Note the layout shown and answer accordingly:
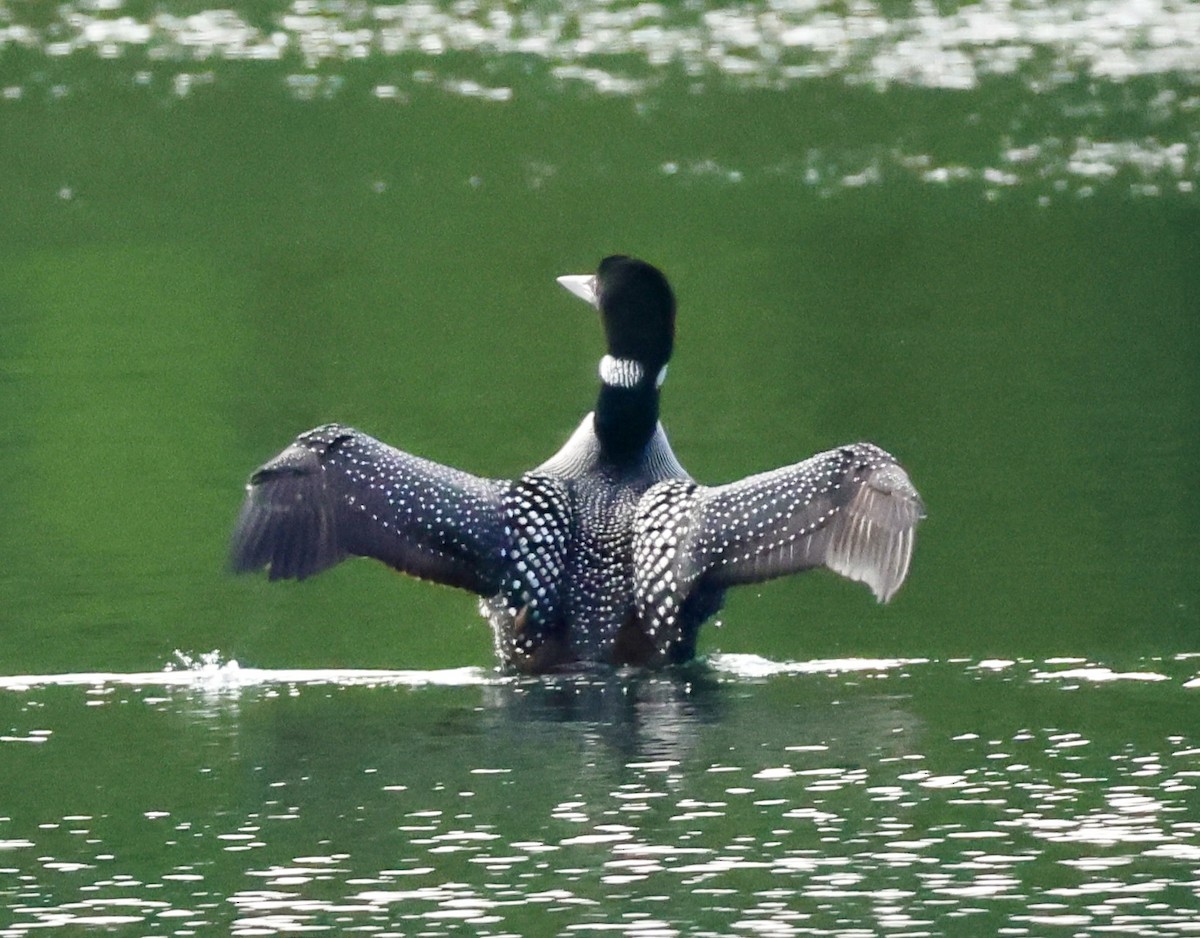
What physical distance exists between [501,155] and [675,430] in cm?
956

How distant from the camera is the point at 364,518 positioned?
9102mm

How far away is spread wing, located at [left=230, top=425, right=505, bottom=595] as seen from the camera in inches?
357

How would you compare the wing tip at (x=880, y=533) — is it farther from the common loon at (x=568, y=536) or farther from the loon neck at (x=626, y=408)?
the loon neck at (x=626, y=408)

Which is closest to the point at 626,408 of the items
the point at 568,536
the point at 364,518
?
the point at 568,536

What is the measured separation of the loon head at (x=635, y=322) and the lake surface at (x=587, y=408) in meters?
0.96

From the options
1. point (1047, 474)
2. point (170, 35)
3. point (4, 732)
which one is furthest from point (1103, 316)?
point (170, 35)

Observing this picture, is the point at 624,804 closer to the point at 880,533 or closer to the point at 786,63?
the point at 880,533

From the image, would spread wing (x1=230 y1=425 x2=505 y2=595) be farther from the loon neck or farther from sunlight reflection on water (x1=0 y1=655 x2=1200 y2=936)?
the loon neck

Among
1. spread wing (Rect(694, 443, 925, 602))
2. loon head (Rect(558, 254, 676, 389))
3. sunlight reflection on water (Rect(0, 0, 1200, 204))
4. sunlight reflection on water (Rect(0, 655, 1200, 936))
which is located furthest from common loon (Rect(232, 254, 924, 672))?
sunlight reflection on water (Rect(0, 0, 1200, 204))

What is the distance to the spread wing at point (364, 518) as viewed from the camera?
907cm

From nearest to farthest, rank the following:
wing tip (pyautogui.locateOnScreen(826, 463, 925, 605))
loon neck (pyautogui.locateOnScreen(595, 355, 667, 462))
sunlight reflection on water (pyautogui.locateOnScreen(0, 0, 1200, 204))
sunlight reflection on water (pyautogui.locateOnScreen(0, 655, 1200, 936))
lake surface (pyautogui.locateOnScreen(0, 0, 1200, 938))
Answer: sunlight reflection on water (pyautogui.locateOnScreen(0, 655, 1200, 936))
lake surface (pyautogui.locateOnScreen(0, 0, 1200, 938))
wing tip (pyautogui.locateOnScreen(826, 463, 925, 605))
loon neck (pyautogui.locateOnScreen(595, 355, 667, 462))
sunlight reflection on water (pyautogui.locateOnScreen(0, 0, 1200, 204))

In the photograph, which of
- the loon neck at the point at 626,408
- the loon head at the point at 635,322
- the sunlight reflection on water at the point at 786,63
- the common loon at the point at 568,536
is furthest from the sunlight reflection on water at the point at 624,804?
the sunlight reflection on water at the point at 786,63

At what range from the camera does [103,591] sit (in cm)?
1060

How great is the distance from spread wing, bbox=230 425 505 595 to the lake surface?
0.36 m
